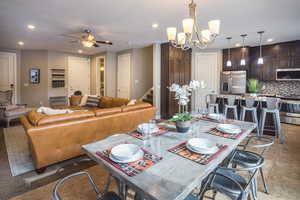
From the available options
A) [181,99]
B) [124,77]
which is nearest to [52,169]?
[181,99]

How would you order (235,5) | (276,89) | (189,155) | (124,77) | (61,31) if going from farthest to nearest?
(124,77) → (276,89) → (61,31) → (235,5) → (189,155)

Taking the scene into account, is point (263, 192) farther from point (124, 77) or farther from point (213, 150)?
point (124, 77)

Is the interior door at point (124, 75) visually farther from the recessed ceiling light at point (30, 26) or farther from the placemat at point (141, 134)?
the placemat at point (141, 134)

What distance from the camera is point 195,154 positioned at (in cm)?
128

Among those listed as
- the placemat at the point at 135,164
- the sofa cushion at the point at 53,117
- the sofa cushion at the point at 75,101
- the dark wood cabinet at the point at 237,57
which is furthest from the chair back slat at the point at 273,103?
the sofa cushion at the point at 75,101

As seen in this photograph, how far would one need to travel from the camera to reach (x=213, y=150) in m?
1.31

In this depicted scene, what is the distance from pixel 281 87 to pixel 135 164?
686cm

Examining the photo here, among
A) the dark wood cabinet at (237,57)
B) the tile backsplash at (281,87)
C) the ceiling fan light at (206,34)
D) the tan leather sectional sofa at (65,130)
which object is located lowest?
the tan leather sectional sofa at (65,130)

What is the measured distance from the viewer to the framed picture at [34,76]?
23.6ft

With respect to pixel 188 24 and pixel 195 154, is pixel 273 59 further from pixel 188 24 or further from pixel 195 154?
pixel 195 154

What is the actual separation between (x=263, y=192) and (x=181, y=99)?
61.0 inches

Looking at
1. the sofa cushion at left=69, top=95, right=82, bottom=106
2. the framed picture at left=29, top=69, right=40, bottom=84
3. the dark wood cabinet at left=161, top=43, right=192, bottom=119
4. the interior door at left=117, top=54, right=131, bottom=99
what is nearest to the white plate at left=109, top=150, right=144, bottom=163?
the dark wood cabinet at left=161, top=43, right=192, bottom=119

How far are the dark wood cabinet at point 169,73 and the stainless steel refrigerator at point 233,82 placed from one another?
182cm

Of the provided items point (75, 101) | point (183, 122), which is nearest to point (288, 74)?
point (183, 122)
